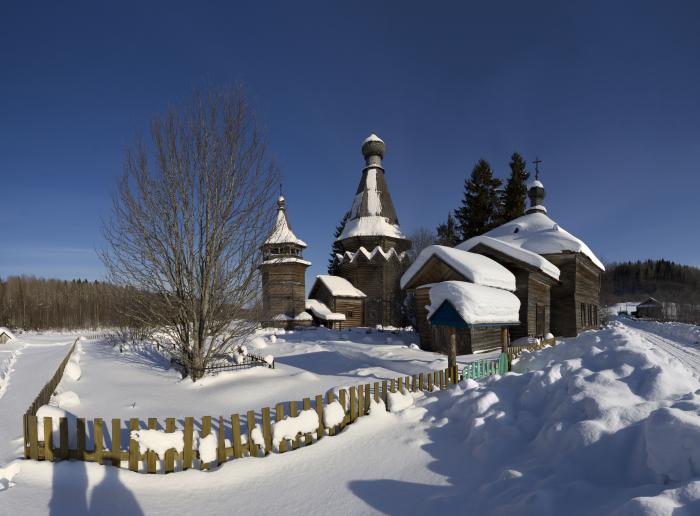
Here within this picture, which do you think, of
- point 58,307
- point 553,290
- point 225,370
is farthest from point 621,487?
point 58,307

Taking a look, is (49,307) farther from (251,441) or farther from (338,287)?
(251,441)

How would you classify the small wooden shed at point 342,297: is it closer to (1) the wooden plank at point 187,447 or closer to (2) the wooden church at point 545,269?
(2) the wooden church at point 545,269

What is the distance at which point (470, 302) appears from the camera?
9.34 metres

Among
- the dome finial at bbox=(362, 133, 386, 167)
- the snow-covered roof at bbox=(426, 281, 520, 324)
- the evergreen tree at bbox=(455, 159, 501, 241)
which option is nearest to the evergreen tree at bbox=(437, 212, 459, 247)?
the evergreen tree at bbox=(455, 159, 501, 241)

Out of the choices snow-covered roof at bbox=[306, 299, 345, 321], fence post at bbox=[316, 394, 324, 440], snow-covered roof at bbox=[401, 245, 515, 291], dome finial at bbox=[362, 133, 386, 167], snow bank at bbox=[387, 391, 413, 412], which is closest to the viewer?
fence post at bbox=[316, 394, 324, 440]

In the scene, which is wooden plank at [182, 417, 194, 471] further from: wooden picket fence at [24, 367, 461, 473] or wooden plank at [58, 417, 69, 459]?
wooden plank at [58, 417, 69, 459]

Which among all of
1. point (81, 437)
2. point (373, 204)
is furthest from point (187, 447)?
point (373, 204)

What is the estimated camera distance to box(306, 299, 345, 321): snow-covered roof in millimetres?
32375

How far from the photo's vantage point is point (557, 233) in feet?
80.5

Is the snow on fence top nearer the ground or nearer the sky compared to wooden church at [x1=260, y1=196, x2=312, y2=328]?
nearer the sky

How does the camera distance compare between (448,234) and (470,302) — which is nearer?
(470,302)

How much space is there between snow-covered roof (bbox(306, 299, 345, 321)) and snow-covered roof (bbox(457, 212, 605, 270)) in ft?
45.3

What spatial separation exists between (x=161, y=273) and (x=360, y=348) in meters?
9.40

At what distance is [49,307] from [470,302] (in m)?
69.6
